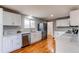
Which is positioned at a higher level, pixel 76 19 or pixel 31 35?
pixel 76 19

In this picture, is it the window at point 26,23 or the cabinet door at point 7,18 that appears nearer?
the cabinet door at point 7,18

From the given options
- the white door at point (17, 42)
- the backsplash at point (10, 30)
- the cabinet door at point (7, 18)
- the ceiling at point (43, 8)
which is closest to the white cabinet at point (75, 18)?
the ceiling at point (43, 8)

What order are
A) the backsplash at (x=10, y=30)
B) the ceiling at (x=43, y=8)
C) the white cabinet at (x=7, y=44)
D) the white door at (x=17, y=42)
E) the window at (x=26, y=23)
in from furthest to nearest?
the window at (x=26, y=23), the backsplash at (x=10, y=30), the white door at (x=17, y=42), the ceiling at (x=43, y=8), the white cabinet at (x=7, y=44)

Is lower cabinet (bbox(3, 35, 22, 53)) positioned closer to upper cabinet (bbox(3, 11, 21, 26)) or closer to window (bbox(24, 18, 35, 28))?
upper cabinet (bbox(3, 11, 21, 26))

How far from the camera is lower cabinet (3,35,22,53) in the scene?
3.57m

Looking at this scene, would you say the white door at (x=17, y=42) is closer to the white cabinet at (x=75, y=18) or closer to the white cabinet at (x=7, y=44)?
the white cabinet at (x=7, y=44)

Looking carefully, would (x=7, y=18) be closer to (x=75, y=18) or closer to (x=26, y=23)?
(x=26, y=23)

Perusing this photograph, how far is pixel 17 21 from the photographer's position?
4.70 meters

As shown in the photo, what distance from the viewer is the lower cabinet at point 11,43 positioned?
11.7 feet

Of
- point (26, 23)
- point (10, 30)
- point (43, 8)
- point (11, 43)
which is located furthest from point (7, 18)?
point (26, 23)
